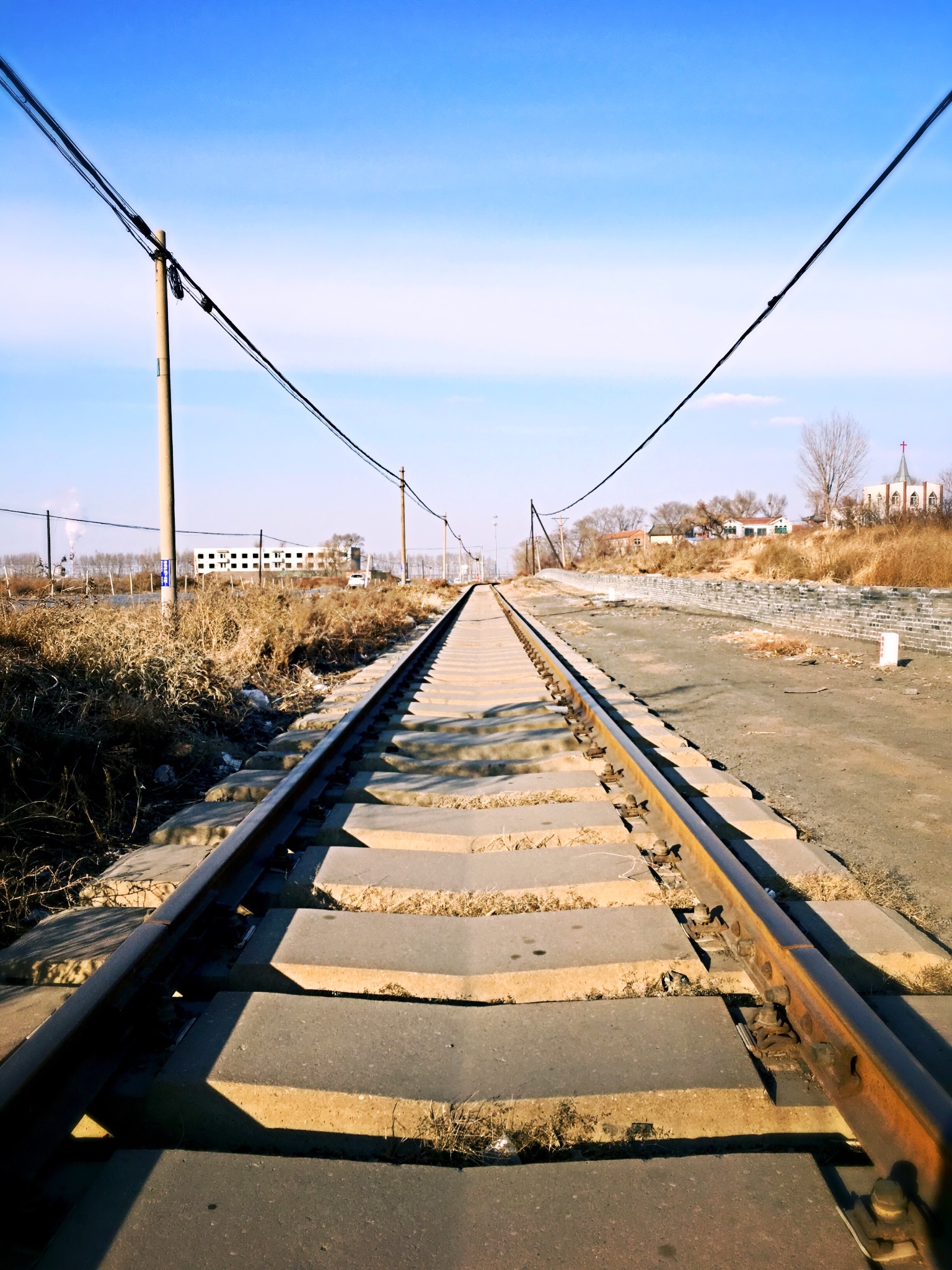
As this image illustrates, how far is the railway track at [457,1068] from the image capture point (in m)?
1.59

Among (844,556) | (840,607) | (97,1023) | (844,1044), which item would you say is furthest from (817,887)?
(844,556)

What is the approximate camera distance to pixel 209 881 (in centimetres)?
290

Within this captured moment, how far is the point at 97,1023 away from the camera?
6.78 ft

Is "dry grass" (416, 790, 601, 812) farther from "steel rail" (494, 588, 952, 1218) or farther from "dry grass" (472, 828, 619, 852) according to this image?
"steel rail" (494, 588, 952, 1218)

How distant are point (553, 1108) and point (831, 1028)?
2.27 ft

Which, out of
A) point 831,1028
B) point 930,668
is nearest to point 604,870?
point 831,1028

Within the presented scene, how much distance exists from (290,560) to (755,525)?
192ft

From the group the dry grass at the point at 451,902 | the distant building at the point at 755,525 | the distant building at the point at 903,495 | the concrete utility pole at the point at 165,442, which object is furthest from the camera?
the distant building at the point at 755,525

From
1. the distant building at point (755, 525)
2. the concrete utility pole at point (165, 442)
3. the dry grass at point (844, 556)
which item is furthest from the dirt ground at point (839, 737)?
the distant building at point (755, 525)

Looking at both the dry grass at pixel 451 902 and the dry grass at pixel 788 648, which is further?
the dry grass at pixel 788 648

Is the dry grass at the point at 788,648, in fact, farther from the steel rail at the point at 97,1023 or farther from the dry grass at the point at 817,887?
the steel rail at the point at 97,1023

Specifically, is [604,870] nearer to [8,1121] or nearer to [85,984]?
[85,984]

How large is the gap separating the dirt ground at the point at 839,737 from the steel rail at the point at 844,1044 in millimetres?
820

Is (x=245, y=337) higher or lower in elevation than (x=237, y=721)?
higher
